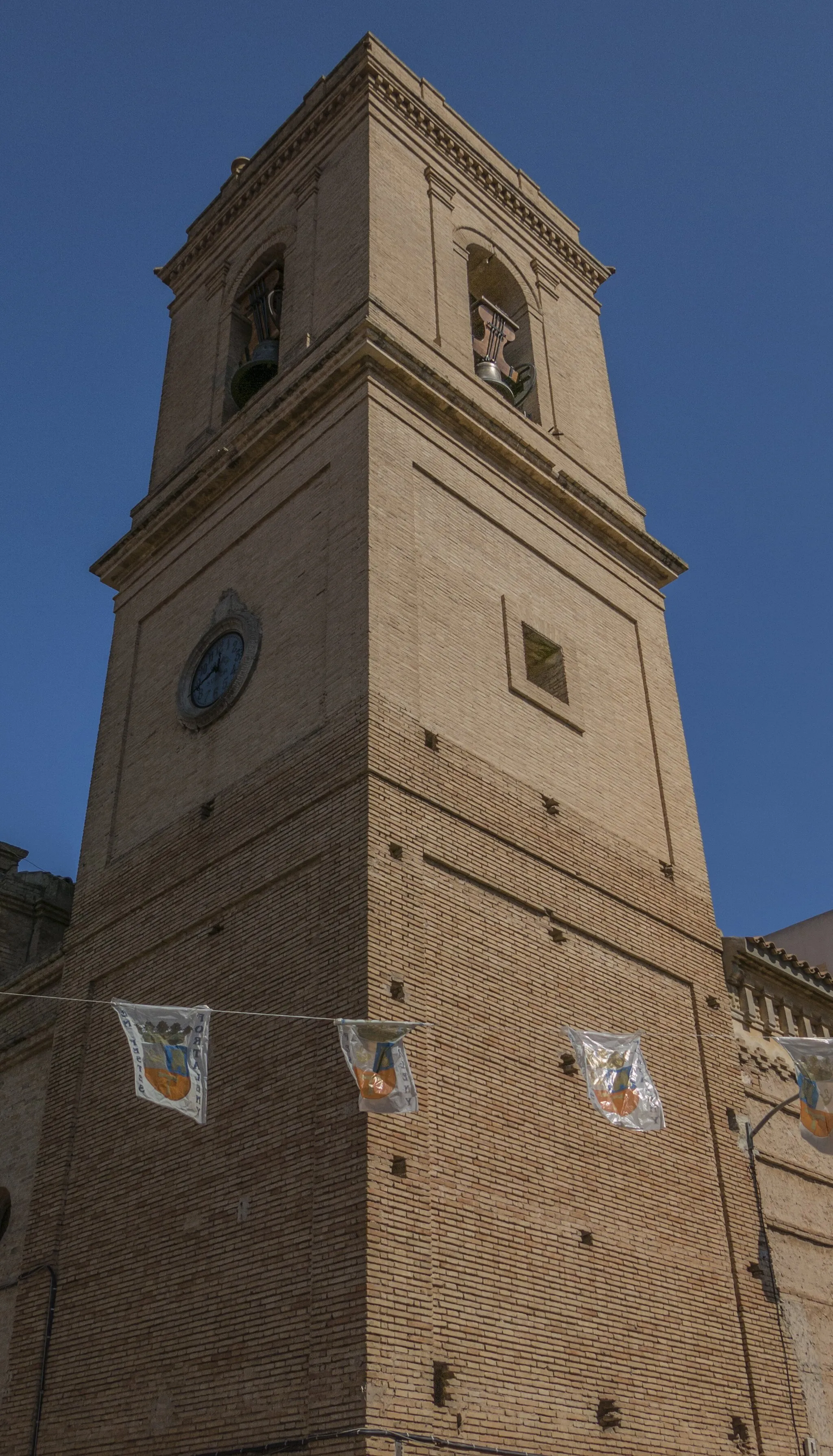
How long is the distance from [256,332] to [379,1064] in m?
12.7

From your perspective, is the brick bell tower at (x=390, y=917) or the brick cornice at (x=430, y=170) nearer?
the brick bell tower at (x=390, y=917)

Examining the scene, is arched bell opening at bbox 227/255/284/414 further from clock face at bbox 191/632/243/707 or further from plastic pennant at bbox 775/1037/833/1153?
plastic pennant at bbox 775/1037/833/1153

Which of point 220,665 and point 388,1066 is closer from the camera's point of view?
point 388,1066

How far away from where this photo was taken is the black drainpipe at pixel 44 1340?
11.5 m

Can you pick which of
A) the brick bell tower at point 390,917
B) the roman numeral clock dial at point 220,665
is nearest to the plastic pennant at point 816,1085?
the brick bell tower at point 390,917

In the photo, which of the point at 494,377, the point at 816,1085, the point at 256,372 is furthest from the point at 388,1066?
the point at 256,372

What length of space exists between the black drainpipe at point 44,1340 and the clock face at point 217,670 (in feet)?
18.4

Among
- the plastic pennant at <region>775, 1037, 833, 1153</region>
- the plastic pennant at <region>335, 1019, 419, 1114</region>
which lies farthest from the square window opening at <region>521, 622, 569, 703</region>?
the plastic pennant at <region>335, 1019, 419, 1114</region>

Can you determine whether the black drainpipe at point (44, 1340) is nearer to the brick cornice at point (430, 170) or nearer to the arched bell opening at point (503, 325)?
the arched bell opening at point (503, 325)

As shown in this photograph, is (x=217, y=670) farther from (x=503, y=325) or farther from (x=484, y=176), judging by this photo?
(x=484, y=176)

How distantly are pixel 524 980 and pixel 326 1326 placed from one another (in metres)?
3.65

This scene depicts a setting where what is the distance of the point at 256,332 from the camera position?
19.7m

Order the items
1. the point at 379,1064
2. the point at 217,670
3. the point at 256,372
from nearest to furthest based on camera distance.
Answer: the point at 379,1064 < the point at 217,670 < the point at 256,372

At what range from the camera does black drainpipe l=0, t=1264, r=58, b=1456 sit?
452 inches
